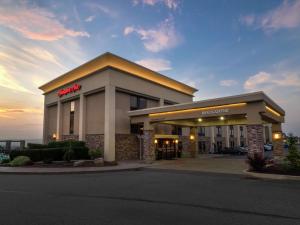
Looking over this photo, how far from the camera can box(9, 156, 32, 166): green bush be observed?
59.7 feet

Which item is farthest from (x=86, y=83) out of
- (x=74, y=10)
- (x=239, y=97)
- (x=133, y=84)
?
(x=239, y=97)

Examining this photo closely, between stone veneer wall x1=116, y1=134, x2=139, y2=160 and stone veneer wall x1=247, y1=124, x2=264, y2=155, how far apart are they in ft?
41.0

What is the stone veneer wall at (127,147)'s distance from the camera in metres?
22.3

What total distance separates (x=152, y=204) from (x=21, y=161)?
617 inches

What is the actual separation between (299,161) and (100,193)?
10.9 metres

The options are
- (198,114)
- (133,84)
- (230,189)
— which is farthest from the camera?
(133,84)

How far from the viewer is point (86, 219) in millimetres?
5633

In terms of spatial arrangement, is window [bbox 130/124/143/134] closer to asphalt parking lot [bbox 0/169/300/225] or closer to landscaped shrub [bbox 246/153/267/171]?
landscaped shrub [bbox 246/153/267/171]

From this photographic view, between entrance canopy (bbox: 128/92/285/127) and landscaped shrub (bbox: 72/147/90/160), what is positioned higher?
entrance canopy (bbox: 128/92/285/127)

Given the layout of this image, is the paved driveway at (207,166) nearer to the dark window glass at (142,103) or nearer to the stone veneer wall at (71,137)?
the dark window glass at (142,103)

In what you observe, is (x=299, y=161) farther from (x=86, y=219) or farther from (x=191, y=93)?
(x=191, y=93)

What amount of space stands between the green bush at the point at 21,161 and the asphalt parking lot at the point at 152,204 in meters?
9.34

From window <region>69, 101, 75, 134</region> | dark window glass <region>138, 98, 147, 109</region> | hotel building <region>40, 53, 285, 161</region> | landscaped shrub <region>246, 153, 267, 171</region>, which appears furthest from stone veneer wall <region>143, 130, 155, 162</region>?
window <region>69, 101, 75, 134</region>

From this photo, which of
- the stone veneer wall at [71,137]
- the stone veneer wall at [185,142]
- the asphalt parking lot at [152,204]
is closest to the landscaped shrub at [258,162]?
the asphalt parking lot at [152,204]
